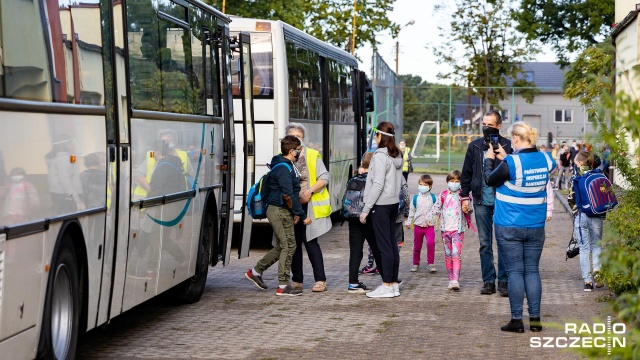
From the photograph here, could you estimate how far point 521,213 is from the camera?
9.79 meters

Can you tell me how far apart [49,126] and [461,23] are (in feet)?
176

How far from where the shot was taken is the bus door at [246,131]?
13.5 meters

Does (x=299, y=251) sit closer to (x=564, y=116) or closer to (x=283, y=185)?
(x=283, y=185)

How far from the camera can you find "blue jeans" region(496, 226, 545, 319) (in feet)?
32.2

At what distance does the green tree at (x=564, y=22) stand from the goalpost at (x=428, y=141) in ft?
21.9

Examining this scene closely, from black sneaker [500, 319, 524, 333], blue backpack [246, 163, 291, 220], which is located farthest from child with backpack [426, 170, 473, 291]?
black sneaker [500, 319, 524, 333]

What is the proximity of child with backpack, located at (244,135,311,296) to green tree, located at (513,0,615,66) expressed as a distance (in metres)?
41.4

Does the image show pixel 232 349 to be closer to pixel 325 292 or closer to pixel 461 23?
pixel 325 292

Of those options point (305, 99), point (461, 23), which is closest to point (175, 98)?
point (305, 99)

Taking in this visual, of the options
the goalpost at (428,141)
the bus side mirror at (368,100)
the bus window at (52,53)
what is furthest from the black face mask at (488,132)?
the goalpost at (428,141)

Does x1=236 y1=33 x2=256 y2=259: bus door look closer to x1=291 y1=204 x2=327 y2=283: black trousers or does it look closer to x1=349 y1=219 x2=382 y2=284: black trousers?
x1=291 y1=204 x2=327 y2=283: black trousers

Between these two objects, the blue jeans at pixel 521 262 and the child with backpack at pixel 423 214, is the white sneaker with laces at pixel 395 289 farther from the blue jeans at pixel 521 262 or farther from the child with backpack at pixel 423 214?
the blue jeans at pixel 521 262

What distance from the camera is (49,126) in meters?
6.87

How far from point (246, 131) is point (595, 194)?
14.2 feet
